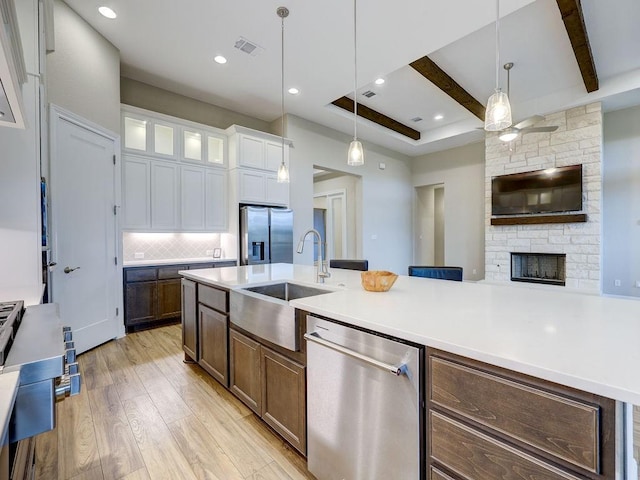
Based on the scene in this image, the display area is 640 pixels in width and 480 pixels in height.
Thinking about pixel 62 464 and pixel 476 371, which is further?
pixel 62 464

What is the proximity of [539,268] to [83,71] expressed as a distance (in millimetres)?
7034

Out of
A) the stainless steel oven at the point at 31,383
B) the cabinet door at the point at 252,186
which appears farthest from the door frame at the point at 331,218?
the stainless steel oven at the point at 31,383

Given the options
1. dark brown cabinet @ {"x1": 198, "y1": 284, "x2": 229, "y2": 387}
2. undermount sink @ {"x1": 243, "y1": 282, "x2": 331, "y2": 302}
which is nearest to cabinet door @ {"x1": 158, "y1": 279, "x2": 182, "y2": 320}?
dark brown cabinet @ {"x1": 198, "y1": 284, "x2": 229, "y2": 387}

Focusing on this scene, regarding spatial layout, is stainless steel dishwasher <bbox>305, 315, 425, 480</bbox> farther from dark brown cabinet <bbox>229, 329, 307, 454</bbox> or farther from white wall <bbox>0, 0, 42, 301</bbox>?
white wall <bbox>0, 0, 42, 301</bbox>

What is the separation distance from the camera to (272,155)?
4895 mm

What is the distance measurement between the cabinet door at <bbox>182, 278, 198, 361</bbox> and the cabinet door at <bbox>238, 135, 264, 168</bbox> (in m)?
2.43

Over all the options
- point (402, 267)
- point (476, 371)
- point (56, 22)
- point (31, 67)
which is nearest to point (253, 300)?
point (476, 371)

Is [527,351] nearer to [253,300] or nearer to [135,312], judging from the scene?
[253,300]

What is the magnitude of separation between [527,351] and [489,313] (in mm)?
432

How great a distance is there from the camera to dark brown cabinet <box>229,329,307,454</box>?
1.52 metres

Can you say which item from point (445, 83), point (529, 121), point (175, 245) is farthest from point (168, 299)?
point (529, 121)

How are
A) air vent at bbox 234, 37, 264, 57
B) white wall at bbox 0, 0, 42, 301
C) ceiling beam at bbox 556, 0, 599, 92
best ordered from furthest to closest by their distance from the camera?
1. air vent at bbox 234, 37, 264, 57
2. ceiling beam at bbox 556, 0, 599, 92
3. white wall at bbox 0, 0, 42, 301

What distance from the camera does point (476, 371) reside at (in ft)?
2.92

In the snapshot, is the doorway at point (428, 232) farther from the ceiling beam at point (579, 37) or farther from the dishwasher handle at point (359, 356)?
the dishwasher handle at point (359, 356)
